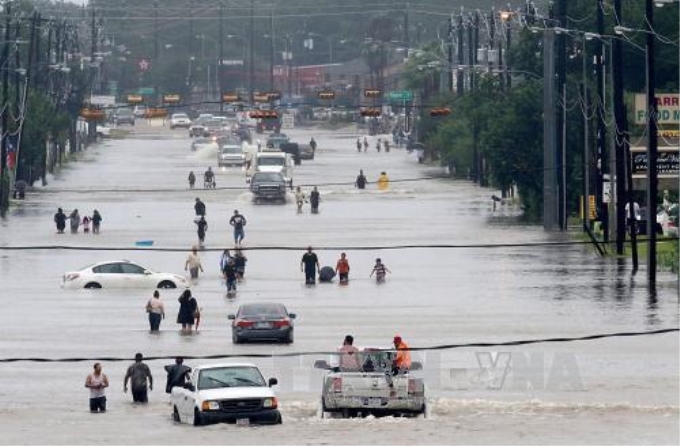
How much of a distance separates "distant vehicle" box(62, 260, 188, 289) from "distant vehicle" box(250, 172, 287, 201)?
39720 mm

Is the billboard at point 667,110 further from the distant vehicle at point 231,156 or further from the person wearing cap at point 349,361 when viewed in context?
the distant vehicle at point 231,156

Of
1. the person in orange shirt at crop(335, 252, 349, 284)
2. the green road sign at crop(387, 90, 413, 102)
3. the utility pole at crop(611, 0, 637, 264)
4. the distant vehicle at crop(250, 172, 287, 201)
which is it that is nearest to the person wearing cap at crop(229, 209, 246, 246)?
the person in orange shirt at crop(335, 252, 349, 284)

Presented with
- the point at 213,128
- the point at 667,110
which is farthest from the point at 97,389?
the point at 213,128

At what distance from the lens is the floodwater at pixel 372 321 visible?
131 ft

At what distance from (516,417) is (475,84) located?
94111 millimetres

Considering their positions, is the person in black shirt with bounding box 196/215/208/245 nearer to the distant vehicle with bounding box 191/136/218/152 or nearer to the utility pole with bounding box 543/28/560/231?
the utility pole with bounding box 543/28/560/231

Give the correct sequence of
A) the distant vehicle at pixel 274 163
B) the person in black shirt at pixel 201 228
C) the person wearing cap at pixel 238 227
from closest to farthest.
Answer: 1. the person wearing cap at pixel 238 227
2. the person in black shirt at pixel 201 228
3. the distant vehicle at pixel 274 163

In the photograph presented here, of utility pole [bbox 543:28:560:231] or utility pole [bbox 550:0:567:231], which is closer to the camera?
utility pole [bbox 543:28:560:231]

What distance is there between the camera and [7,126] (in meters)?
116

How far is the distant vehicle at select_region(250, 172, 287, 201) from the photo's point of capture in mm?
109688

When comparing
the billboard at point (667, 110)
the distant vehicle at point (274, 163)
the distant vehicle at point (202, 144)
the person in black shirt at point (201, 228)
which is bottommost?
the person in black shirt at point (201, 228)

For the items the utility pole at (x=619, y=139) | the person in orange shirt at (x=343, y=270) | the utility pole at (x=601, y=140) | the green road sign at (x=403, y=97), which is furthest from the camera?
the green road sign at (x=403, y=97)

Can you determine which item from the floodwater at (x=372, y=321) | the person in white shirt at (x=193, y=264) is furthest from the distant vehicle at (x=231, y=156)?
the person in white shirt at (x=193, y=264)

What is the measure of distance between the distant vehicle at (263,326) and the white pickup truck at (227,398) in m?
12.8
